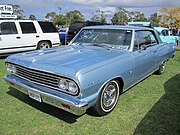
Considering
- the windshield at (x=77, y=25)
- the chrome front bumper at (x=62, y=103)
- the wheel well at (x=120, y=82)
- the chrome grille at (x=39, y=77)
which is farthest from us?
the windshield at (x=77, y=25)

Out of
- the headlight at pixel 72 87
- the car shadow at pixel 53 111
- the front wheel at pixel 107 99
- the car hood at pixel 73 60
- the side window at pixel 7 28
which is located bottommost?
the car shadow at pixel 53 111

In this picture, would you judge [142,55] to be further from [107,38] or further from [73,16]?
[73,16]

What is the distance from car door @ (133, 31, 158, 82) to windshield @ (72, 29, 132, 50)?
253mm

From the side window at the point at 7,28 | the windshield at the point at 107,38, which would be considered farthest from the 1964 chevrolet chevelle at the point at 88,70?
the side window at the point at 7,28

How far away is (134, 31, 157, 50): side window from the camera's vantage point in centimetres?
428

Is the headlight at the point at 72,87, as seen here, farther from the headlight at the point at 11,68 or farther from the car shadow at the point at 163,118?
the headlight at the point at 11,68

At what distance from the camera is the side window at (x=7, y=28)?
26.8 feet

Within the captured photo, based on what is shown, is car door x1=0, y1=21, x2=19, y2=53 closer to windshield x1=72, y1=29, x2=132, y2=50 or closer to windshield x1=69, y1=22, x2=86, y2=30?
windshield x1=72, y1=29, x2=132, y2=50

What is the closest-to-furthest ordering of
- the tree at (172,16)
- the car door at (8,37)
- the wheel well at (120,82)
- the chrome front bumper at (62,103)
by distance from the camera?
1. the chrome front bumper at (62,103)
2. the wheel well at (120,82)
3. the car door at (8,37)
4. the tree at (172,16)

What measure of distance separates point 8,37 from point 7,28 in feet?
1.45

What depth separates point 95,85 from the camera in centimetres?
293

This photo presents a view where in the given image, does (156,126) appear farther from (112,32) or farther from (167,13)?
(167,13)

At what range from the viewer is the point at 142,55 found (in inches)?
169

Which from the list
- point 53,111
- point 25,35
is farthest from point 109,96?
point 25,35
